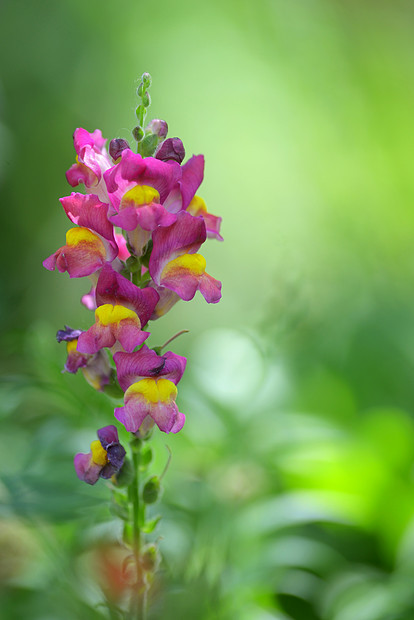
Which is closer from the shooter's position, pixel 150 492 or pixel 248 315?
pixel 150 492

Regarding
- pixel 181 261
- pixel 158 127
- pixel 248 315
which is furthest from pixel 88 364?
pixel 248 315

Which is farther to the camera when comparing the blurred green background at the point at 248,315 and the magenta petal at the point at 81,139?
the blurred green background at the point at 248,315

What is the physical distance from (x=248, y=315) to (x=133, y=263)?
1572mm

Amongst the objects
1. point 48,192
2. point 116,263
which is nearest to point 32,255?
point 48,192

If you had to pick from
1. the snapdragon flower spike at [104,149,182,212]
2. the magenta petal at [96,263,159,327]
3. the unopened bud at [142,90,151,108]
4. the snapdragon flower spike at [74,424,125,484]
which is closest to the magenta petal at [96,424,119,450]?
the snapdragon flower spike at [74,424,125,484]

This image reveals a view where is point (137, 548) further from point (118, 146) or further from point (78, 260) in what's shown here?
point (118, 146)

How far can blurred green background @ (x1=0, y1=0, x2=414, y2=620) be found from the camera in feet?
3.05

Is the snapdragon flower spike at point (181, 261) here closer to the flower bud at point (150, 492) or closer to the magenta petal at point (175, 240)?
the magenta petal at point (175, 240)

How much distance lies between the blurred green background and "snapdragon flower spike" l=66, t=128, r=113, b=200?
0.33 feet

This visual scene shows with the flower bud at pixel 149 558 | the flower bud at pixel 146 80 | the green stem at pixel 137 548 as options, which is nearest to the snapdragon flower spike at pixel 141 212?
the flower bud at pixel 146 80

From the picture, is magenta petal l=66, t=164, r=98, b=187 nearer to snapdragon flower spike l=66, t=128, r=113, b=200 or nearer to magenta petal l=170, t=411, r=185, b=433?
snapdragon flower spike l=66, t=128, r=113, b=200

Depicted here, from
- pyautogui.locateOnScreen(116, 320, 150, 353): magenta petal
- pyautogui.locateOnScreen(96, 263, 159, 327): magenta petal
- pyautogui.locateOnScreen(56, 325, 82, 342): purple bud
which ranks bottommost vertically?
pyautogui.locateOnScreen(116, 320, 150, 353): magenta petal

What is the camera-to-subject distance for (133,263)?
0.61 meters

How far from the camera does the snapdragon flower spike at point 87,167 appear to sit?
0.59 meters
